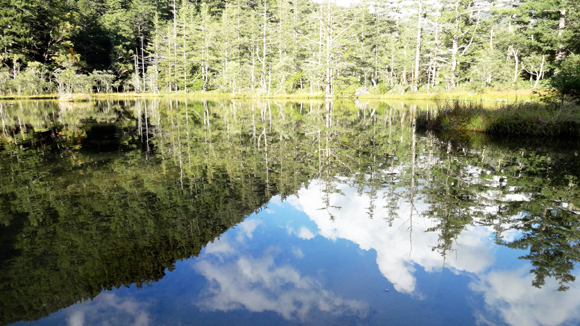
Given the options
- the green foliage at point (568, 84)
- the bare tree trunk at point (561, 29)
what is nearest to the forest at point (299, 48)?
the bare tree trunk at point (561, 29)

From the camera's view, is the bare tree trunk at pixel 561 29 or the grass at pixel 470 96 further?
the bare tree trunk at pixel 561 29

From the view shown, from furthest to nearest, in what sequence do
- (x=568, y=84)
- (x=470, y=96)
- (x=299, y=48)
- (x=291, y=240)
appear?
1. (x=299, y=48)
2. (x=470, y=96)
3. (x=568, y=84)
4. (x=291, y=240)

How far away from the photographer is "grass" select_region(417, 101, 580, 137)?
10.4 m

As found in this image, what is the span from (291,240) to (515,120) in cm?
1060

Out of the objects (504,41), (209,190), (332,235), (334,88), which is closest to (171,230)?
(209,190)

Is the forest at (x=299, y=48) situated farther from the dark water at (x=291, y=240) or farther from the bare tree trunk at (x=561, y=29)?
the dark water at (x=291, y=240)

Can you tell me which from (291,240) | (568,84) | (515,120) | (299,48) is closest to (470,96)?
(568,84)

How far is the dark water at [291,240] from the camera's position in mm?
2889

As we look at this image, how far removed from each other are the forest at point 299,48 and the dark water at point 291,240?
2526cm

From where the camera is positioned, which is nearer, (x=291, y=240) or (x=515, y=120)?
(x=291, y=240)

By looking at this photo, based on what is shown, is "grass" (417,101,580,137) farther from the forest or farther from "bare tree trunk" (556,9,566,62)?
"bare tree trunk" (556,9,566,62)

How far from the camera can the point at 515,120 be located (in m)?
11.3

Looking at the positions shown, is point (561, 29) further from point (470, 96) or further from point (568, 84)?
point (568, 84)

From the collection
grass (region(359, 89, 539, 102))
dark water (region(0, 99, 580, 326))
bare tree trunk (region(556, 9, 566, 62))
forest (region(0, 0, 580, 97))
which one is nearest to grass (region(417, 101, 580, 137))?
dark water (region(0, 99, 580, 326))
